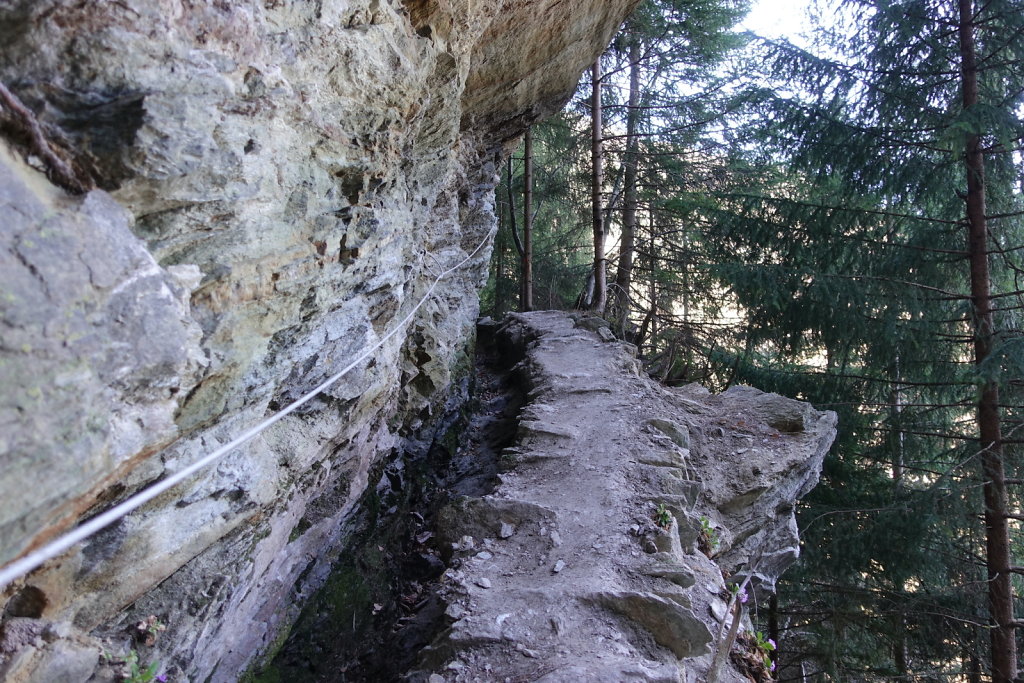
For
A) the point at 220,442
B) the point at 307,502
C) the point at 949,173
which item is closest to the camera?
the point at 220,442

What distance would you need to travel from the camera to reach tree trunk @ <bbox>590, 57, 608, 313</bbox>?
39.4ft

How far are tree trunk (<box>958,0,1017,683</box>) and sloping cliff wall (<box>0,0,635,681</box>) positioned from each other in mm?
7147

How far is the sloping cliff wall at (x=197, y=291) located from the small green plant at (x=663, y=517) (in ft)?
8.64

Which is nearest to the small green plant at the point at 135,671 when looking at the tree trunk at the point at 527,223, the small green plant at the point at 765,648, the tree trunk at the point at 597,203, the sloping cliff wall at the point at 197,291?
the sloping cliff wall at the point at 197,291

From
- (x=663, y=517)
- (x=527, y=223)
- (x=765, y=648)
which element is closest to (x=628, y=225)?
(x=527, y=223)

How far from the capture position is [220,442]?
3.48 m

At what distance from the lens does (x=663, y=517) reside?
501 centimetres

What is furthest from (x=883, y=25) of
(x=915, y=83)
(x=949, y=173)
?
(x=949, y=173)

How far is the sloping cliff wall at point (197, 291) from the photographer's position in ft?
7.06

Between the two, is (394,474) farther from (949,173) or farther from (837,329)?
(949,173)

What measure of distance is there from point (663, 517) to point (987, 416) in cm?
615

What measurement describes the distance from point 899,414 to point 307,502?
29.4ft

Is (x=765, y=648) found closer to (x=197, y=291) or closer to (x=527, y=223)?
(x=197, y=291)

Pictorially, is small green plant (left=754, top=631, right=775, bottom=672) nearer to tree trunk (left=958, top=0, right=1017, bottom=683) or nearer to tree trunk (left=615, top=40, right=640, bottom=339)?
tree trunk (left=958, top=0, right=1017, bottom=683)
